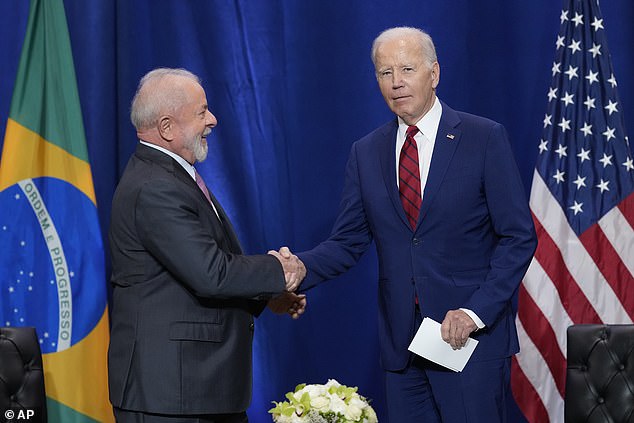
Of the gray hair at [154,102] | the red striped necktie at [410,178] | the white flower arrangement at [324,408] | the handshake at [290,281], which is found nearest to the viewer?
the white flower arrangement at [324,408]

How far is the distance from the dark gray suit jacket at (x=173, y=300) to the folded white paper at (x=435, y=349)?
22.3 inches

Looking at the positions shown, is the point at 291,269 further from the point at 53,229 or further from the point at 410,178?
the point at 53,229

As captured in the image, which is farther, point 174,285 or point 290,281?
point 290,281

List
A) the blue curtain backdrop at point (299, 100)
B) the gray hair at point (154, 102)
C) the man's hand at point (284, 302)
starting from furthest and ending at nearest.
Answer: the blue curtain backdrop at point (299, 100), the man's hand at point (284, 302), the gray hair at point (154, 102)

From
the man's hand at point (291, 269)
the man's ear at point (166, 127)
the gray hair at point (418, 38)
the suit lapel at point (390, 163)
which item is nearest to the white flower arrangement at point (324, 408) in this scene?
the man's hand at point (291, 269)

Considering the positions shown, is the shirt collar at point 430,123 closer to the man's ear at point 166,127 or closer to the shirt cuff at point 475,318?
the shirt cuff at point 475,318

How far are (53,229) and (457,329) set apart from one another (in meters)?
2.24

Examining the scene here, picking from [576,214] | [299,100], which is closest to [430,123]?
[576,214]

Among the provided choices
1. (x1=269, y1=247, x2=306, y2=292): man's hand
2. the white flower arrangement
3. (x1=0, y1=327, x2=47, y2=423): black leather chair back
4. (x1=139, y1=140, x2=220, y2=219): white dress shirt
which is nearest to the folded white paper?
the white flower arrangement

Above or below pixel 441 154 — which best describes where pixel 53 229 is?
below

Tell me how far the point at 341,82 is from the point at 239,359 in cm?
237

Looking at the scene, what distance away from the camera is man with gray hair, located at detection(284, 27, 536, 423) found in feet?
10.4

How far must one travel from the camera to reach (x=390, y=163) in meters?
3.39

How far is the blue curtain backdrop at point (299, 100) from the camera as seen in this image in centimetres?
493
